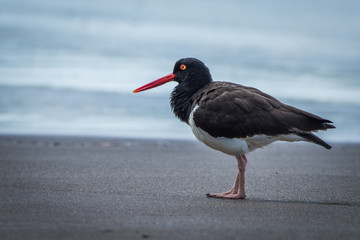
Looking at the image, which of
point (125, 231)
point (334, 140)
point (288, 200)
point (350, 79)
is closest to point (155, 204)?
point (125, 231)

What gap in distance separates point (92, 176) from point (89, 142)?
2947 mm

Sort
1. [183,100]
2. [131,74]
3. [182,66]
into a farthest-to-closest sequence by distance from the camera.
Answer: [131,74]
[182,66]
[183,100]

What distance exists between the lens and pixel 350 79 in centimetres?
2348

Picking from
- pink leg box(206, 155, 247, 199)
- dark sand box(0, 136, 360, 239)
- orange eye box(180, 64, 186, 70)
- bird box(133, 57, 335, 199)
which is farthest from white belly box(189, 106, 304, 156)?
orange eye box(180, 64, 186, 70)

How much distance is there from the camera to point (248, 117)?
5.39 meters

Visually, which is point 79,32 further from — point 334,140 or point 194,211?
point 194,211

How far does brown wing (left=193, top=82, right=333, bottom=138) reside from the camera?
5320mm

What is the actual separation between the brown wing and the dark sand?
68cm

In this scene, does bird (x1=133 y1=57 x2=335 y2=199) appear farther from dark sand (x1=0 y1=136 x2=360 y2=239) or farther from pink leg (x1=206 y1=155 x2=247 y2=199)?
dark sand (x1=0 y1=136 x2=360 y2=239)

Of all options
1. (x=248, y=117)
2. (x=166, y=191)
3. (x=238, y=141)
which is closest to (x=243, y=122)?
(x=248, y=117)

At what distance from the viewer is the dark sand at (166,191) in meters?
3.99

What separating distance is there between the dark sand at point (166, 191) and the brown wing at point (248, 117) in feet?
2.24

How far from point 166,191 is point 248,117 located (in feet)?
3.70

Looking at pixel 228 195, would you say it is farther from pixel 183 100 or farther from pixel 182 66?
pixel 182 66
